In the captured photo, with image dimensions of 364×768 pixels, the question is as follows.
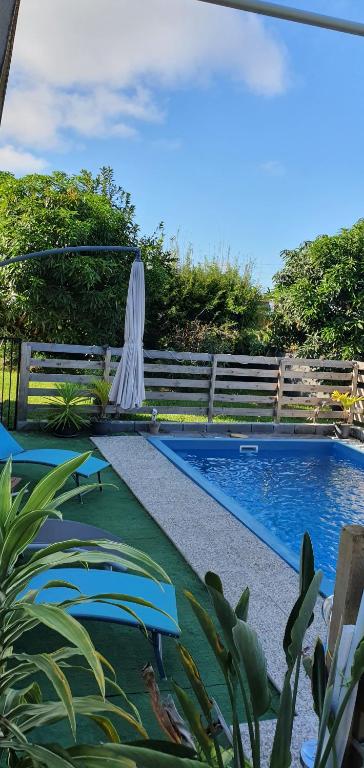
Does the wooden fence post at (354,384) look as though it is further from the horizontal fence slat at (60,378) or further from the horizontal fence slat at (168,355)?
the horizontal fence slat at (60,378)

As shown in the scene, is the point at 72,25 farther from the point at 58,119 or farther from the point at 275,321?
the point at 58,119

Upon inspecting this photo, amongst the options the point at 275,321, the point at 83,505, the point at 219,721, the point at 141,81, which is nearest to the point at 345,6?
the point at 219,721

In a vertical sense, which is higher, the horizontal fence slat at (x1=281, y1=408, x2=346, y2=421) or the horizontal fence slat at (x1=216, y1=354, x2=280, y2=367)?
the horizontal fence slat at (x1=216, y1=354, x2=280, y2=367)

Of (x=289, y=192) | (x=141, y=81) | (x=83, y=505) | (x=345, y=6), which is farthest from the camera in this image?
(x=289, y=192)

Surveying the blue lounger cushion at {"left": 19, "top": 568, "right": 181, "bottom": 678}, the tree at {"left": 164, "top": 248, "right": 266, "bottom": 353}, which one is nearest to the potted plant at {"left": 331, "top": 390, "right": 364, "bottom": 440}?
the tree at {"left": 164, "top": 248, "right": 266, "bottom": 353}

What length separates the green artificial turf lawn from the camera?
113 inches

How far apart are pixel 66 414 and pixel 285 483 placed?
3.28 meters

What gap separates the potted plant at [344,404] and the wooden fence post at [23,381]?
5364 millimetres

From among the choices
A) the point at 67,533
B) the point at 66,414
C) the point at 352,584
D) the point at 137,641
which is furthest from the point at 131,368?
the point at 352,584

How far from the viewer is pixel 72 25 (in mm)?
2791

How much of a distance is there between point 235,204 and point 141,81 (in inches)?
479

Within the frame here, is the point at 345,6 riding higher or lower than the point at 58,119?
lower

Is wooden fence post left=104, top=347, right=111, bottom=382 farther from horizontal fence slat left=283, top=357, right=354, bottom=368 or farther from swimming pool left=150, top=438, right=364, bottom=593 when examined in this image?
horizontal fence slat left=283, top=357, right=354, bottom=368

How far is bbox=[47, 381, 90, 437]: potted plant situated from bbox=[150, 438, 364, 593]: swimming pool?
3.83 feet
